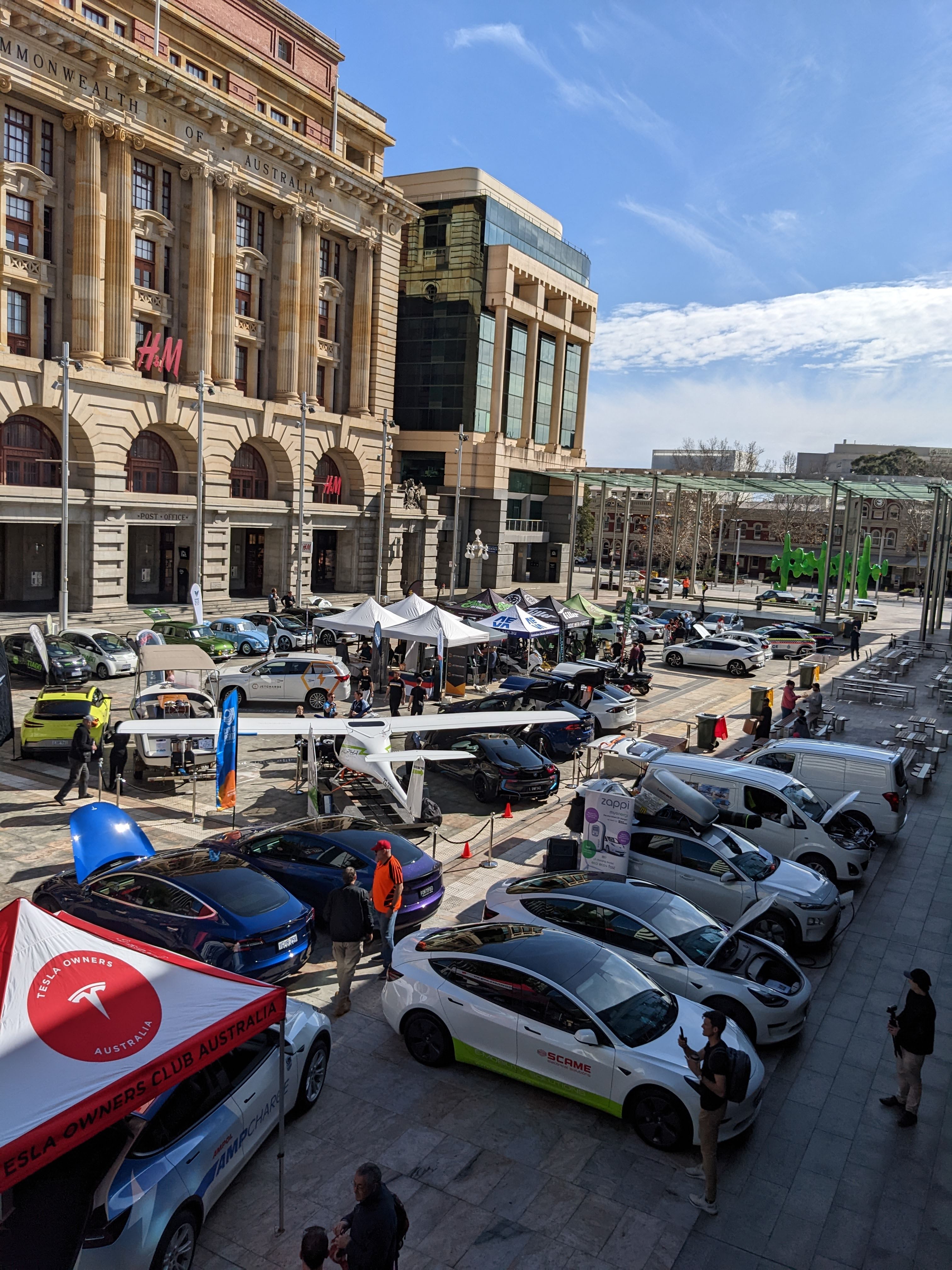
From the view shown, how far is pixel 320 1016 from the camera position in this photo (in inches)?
347

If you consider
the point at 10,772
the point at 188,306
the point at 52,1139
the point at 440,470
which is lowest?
the point at 10,772

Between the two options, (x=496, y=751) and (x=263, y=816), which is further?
(x=496, y=751)

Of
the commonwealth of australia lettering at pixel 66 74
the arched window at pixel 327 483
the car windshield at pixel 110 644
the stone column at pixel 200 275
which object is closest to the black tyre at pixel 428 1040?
the car windshield at pixel 110 644

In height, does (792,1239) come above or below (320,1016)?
below

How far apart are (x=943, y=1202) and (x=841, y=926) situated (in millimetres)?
5818

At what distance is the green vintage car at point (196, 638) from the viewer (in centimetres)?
3203

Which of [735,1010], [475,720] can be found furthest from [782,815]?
[475,720]

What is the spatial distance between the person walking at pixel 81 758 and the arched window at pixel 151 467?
26.7 metres

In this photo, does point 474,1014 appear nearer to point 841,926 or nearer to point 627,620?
point 841,926

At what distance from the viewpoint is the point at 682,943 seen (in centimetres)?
1047

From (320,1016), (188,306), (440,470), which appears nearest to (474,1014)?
(320,1016)

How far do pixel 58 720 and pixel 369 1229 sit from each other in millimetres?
16360

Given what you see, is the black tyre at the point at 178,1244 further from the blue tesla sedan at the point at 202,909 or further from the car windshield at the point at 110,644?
the car windshield at the point at 110,644

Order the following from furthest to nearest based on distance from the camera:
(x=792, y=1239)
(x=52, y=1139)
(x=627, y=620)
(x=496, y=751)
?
(x=627, y=620) < (x=496, y=751) < (x=792, y=1239) < (x=52, y=1139)
